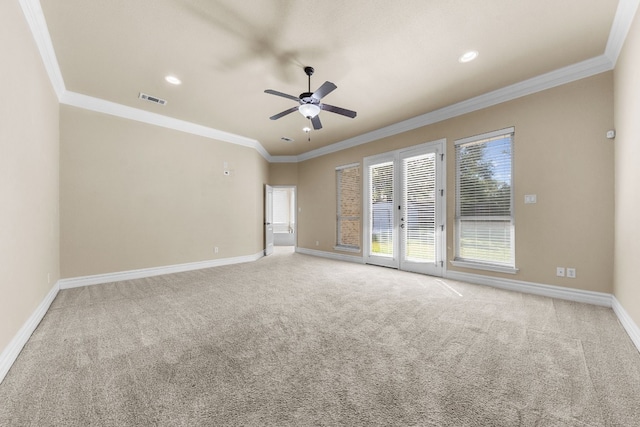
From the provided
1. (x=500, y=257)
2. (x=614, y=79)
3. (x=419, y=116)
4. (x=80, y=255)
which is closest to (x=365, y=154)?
(x=419, y=116)

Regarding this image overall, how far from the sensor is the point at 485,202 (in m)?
4.05

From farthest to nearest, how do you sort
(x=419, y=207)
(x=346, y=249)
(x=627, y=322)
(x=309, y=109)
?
1. (x=346, y=249)
2. (x=419, y=207)
3. (x=309, y=109)
4. (x=627, y=322)

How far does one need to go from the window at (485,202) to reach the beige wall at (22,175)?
537cm

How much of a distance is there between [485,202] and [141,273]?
6.03 metres

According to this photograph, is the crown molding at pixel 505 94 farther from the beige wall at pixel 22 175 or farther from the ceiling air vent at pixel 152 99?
the beige wall at pixel 22 175

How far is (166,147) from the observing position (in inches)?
194

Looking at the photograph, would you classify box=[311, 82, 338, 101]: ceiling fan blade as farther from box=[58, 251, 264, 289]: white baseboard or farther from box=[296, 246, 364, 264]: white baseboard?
box=[58, 251, 264, 289]: white baseboard

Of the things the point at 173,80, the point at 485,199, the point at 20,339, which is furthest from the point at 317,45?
the point at 20,339

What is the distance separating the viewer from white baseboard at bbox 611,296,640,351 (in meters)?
2.15

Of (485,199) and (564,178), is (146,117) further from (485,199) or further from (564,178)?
(564,178)

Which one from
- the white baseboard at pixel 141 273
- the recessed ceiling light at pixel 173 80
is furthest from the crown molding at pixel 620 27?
the white baseboard at pixel 141 273

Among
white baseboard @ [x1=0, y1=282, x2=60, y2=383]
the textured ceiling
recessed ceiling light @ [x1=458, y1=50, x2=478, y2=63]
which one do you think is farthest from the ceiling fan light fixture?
white baseboard @ [x1=0, y1=282, x2=60, y2=383]

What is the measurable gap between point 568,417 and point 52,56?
5594mm

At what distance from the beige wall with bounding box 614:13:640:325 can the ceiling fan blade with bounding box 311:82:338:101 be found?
109 inches
